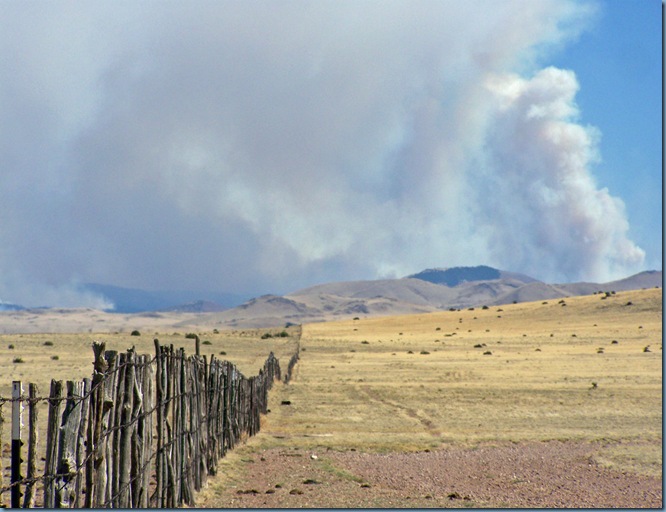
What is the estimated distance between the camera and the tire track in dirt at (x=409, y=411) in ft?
72.3

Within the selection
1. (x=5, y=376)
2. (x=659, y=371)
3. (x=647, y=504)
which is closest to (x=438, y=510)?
(x=647, y=504)

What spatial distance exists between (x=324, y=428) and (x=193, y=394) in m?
9.07

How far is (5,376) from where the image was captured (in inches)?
1192

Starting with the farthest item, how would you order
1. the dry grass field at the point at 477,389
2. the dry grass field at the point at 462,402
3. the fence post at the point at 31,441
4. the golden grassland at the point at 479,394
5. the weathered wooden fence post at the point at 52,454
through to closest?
the dry grass field at the point at 477,389 < the golden grassland at the point at 479,394 < the dry grass field at the point at 462,402 < the weathered wooden fence post at the point at 52,454 < the fence post at the point at 31,441

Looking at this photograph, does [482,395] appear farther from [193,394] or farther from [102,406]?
[102,406]

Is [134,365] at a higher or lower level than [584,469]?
higher

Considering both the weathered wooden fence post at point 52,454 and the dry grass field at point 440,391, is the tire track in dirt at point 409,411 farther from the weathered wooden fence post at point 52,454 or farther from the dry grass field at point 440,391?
the weathered wooden fence post at point 52,454

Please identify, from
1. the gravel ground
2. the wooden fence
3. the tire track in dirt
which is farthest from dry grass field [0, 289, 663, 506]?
the wooden fence

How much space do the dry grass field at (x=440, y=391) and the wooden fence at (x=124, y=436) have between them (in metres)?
1.04

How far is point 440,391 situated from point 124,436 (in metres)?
23.6

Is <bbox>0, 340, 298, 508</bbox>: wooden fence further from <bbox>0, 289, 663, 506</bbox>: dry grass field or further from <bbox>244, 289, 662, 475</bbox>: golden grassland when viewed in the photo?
<bbox>244, 289, 662, 475</bbox>: golden grassland

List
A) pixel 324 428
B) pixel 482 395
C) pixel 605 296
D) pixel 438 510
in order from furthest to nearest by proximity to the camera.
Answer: pixel 605 296
pixel 482 395
pixel 324 428
pixel 438 510

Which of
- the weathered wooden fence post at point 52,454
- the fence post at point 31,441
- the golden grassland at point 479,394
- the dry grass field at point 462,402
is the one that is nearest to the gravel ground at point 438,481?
the dry grass field at point 462,402

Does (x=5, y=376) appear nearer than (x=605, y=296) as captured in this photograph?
Yes
